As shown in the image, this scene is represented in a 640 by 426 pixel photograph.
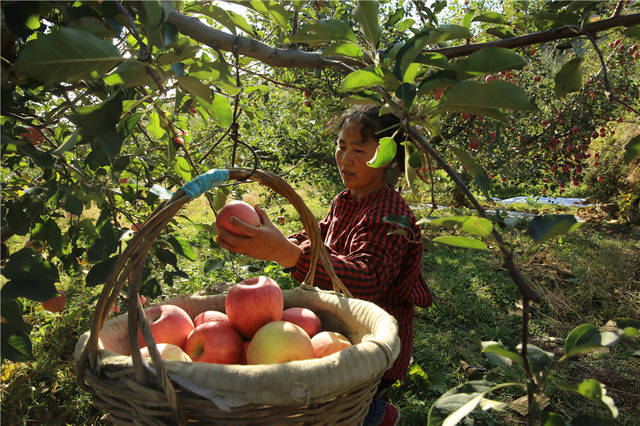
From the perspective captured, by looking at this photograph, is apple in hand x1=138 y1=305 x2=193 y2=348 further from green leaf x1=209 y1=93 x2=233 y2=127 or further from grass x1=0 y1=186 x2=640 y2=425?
green leaf x1=209 y1=93 x2=233 y2=127

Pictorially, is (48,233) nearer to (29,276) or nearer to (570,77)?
(29,276)

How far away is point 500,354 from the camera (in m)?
0.47

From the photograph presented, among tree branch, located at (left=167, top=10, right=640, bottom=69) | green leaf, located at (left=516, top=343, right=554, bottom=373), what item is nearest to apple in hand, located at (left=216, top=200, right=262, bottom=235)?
tree branch, located at (left=167, top=10, right=640, bottom=69)

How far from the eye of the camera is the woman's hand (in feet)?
3.16

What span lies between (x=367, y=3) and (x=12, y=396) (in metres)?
1.90

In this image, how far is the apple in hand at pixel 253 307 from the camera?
0.92m

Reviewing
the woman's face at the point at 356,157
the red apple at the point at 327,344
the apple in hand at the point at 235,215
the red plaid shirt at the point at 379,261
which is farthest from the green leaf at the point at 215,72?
the woman's face at the point at 356,157

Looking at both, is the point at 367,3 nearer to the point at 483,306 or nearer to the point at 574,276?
the point at 483,306

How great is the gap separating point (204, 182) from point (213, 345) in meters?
0.36

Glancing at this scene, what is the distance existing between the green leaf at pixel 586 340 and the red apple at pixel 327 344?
476mm

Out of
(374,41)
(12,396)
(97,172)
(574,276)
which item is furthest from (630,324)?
(574,276)

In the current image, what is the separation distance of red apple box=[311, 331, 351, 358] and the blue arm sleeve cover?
388 mm

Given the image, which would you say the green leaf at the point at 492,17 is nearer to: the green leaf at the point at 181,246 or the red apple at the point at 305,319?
the red apple at the point at 305,319

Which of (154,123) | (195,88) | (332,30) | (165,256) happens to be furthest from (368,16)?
(165,256)
